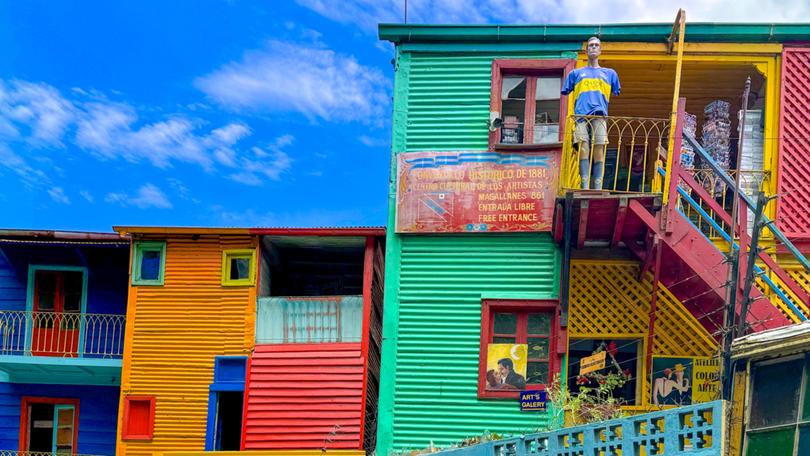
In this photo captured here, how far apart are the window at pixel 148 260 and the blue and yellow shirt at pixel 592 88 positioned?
8631 mm

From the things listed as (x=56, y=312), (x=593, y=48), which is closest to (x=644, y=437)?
(x=593, y=48)

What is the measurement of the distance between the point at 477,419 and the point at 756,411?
5545 mm

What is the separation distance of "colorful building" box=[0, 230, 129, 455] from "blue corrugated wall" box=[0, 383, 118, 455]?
0.07 ft

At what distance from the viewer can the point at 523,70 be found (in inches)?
754

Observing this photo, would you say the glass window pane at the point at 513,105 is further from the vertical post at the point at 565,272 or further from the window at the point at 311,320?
the window at the point at 311,320

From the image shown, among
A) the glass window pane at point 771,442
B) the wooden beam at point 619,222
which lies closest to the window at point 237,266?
the wooden beam at point 619,222

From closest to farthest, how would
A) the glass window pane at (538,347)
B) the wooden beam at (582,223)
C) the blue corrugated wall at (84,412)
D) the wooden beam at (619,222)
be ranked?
the wooden beam at (619,222) < the wooden beam at (582,223) < the glass window pane at (538,347) < the blue corrugated wall at (84,412)

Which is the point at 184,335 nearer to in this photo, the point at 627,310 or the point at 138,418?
the point at 138,418

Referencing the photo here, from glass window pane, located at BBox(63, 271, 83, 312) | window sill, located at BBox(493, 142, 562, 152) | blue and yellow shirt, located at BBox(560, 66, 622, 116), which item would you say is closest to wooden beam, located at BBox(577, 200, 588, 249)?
blue and yellow shirt, located at BBox(560, 66, 622, 116)

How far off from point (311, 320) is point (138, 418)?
12.1ft

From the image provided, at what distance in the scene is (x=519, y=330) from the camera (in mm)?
18312

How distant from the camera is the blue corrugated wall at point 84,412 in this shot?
2250cm

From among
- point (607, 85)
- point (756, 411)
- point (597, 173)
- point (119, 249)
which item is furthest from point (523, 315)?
point (119, 249)

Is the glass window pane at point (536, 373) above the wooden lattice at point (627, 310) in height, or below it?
below
